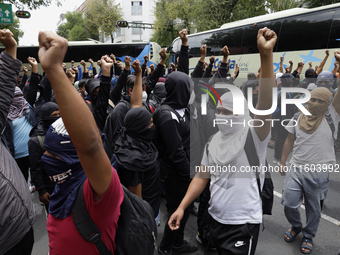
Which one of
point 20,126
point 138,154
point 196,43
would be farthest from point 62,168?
point 196,43

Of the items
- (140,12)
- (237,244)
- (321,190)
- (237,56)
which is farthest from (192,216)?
(140,12)

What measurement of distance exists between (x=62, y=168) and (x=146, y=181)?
112cm

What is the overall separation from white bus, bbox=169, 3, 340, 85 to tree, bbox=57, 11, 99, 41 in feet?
109

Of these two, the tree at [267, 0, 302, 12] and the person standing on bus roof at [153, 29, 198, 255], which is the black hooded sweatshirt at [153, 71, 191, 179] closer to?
the person standing on bus roof at [153, 29, 198, 255]

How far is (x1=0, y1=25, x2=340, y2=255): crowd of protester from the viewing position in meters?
1.02

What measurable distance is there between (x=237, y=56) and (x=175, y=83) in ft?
32.5

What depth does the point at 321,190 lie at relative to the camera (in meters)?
2.72

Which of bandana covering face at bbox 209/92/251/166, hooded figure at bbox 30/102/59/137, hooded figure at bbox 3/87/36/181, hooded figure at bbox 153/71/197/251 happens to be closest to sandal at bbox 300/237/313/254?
hooded figure at bbox 153/71/197/251

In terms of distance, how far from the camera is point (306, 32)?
28.9ft

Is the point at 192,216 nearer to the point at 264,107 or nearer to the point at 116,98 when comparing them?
the point at 116,98

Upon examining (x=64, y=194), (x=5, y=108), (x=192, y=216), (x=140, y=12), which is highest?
(x=140, y=12)

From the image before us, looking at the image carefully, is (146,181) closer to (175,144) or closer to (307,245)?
(175,144)

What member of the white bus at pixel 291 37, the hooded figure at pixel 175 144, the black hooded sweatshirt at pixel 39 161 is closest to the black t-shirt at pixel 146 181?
the hooded figure at pixel 175 144

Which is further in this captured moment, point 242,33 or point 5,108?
point 242,33
